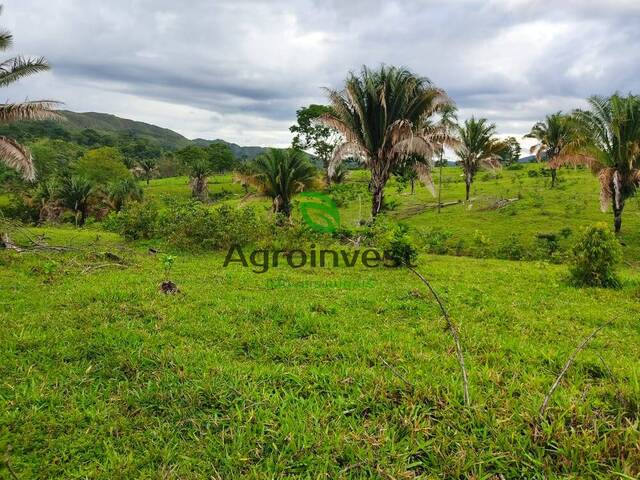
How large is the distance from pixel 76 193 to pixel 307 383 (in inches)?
1042

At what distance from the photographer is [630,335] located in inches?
201

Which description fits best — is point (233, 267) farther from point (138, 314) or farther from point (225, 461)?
point (225, 461)

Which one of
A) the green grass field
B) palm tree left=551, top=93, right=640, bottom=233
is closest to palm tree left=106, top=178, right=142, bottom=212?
the green grass field

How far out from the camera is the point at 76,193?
2509 cm

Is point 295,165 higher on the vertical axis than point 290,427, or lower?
higher

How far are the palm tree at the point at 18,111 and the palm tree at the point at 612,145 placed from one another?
59.4ft

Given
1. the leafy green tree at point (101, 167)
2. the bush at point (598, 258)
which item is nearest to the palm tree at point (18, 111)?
the bush at point (598, 258)

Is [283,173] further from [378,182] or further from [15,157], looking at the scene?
[15,157]

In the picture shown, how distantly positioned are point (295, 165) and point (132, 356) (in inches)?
512

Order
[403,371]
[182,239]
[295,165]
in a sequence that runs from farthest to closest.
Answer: [295,165] < [182,239] < [403,371]

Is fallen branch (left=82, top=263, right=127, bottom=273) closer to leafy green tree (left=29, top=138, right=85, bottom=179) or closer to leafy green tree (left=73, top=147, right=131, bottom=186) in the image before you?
leafy green tree (left=29, top=138, right=85, bottom=179)

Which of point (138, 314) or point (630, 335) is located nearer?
point (630, 335)

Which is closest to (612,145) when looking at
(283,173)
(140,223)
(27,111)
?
(283,173)

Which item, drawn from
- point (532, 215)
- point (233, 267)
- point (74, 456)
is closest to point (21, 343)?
point (74, 456)
